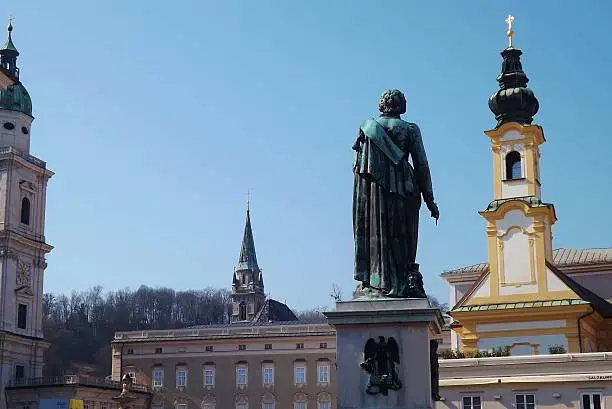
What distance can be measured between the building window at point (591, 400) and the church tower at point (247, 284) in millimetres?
96351

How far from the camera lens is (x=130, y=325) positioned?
139 meters

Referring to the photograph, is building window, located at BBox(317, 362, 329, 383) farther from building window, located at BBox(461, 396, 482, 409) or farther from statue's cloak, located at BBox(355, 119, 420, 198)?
statue's cloak, located at BBox(355, 119, 420, 198)

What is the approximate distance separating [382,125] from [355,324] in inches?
103

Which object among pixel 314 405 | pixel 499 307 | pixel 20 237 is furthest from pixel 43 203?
pixel 499 307

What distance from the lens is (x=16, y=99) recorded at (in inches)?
2803

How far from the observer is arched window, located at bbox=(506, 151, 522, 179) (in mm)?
45531

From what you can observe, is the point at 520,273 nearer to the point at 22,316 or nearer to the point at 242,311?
the point at 22,316

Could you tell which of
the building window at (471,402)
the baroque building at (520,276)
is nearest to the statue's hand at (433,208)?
the building window at (471,402)

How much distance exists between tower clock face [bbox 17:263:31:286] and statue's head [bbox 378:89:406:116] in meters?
59.0

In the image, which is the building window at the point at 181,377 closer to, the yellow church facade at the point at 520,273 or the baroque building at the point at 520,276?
the baroque building at the point at 520,276

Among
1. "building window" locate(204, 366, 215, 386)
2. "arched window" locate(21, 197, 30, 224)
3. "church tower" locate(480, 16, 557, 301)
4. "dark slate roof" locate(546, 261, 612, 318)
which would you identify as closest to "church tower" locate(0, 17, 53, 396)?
"arched window" locate(21, 197, 30, 224)

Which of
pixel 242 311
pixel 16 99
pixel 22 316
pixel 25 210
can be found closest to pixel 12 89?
pixel 16 99

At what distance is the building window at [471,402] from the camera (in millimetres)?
33531

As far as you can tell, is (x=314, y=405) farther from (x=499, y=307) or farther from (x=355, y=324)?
(x=355, y=324)
